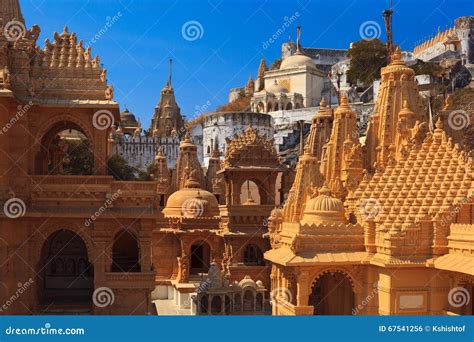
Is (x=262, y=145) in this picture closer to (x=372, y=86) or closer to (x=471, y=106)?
(x=471, y=106)

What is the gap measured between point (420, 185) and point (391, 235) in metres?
2.26

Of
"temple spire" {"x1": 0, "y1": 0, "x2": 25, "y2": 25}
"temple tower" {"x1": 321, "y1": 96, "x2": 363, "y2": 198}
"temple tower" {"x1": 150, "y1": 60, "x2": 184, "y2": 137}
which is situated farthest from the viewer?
"temple tower" {"x1": 150, "y1": 60, "x2": 184, "y2": 137}

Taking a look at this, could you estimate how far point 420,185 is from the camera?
2059 cm

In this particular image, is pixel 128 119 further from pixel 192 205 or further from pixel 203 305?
pixel 203 305

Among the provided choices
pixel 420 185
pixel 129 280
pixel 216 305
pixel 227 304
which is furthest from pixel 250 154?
pixel 129 280

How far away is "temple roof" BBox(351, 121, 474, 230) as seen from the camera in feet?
64.7

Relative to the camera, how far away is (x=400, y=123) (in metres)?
23.0

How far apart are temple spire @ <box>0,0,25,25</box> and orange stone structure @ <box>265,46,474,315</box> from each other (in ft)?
35.3

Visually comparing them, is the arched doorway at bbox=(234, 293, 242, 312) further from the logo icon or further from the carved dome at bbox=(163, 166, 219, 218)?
the logo icon

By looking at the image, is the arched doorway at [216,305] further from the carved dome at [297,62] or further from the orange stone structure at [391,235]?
the carved dome at [297,62]

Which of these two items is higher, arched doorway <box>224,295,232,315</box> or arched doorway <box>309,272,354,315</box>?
arched doorway <box>309,272,354,315</box>

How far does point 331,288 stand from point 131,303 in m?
7.02

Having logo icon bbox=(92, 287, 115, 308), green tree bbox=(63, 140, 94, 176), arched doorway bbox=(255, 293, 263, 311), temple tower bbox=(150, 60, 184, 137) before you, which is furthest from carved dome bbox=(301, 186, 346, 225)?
temple tower bbox=(150, 60, 184, 137)

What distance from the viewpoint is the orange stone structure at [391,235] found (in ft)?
62.8
